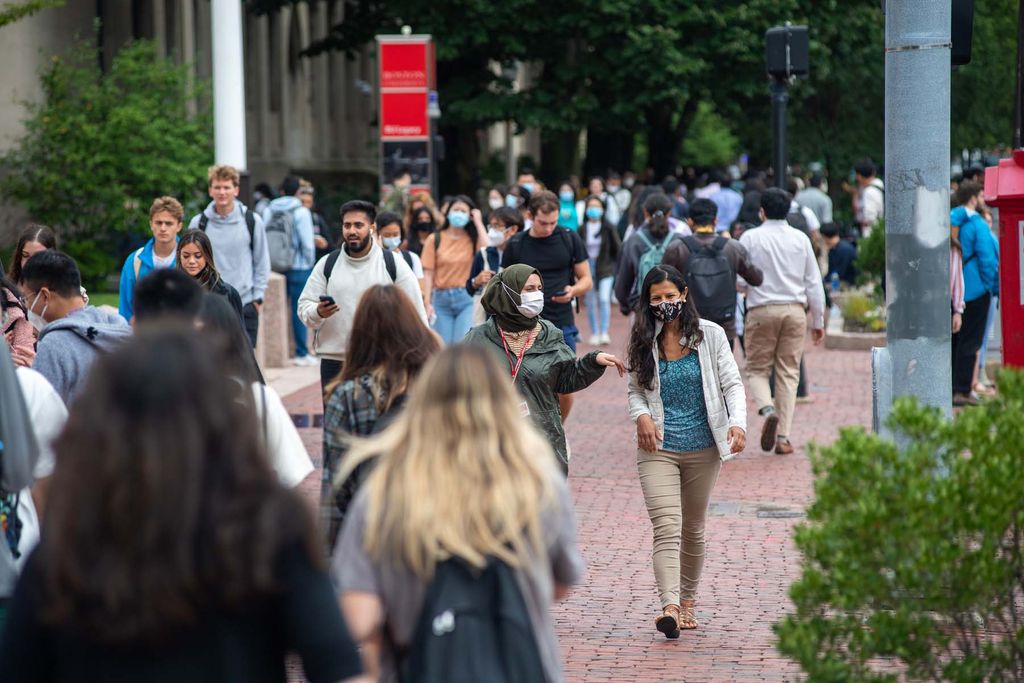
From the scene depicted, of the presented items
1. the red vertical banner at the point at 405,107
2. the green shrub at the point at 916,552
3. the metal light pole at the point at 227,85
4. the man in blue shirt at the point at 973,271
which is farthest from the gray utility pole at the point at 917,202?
the red vertical banner at the point at 405,107

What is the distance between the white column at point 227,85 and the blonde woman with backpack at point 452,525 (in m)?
16.6

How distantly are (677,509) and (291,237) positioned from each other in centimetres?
1029

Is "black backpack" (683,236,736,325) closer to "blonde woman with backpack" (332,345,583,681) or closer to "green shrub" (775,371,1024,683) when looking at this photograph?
"green shrub" (775,371,1024,683)

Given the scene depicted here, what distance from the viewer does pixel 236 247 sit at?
11.4 meters

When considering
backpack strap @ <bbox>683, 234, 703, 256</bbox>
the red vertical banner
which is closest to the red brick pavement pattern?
backpack strap @ <bbox>683, 234, 703, 256</bbox>

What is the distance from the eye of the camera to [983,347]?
46.6ft

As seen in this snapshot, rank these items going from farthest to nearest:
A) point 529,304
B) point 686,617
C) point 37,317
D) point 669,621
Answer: point 529,304
point 686,617
point 669,621
point 37,317

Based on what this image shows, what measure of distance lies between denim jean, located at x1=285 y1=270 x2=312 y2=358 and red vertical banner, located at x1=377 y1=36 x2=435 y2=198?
6111 mm

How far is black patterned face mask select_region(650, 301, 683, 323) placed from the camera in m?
6.84

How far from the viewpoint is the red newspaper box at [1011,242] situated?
733 centimetres

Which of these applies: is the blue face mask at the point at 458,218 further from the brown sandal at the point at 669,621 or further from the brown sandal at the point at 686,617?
the brown sandal at the point at 669,621

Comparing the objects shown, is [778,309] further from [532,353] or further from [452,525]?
[452,525]

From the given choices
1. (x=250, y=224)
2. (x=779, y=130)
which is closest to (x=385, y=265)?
(x=250, y=224)

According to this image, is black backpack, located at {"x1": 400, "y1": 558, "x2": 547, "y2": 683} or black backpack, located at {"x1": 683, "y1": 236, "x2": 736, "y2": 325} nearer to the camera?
black backpack, located at {"x1": 400, "y1": 558, "x2": 547, "y2": 683}
